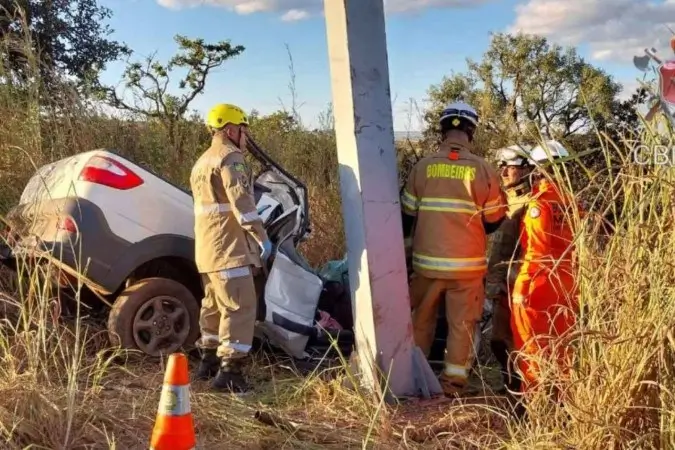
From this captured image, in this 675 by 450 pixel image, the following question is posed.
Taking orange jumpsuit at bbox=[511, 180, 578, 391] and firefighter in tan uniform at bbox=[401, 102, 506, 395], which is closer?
orange jumpsuit at bbox=[511, 180, 578, 391]

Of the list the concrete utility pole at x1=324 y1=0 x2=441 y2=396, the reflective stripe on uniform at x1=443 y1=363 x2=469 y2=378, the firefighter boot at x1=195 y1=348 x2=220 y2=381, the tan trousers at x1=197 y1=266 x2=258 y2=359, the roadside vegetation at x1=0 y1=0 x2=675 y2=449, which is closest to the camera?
the roadside vegetation at x1=0 y1=0 x2=675 y2=449

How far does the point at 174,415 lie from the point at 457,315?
2.10 metres

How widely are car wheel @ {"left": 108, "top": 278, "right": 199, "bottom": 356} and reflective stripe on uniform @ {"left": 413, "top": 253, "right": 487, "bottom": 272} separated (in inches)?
61.8

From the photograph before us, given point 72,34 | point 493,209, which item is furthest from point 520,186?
point 72,34

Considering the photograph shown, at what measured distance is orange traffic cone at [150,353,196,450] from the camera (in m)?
2.81

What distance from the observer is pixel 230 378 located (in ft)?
14.5

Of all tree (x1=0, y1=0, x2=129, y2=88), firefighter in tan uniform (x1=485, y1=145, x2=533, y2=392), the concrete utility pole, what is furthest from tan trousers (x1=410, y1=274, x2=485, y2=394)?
tree (x1=0, y1=0, x2=129, y2=88)

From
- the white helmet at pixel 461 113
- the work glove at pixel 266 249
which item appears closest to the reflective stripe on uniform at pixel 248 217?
the work glove at pixel 266 249

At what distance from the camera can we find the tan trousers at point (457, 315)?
4406 millimetres

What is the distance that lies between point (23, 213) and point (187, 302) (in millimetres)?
1163

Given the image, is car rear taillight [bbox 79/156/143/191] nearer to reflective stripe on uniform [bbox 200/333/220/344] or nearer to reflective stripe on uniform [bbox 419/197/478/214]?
reflective stripe on uniform [bbox 200/333/220/344]

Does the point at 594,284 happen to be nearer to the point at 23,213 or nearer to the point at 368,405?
the point at 368,405

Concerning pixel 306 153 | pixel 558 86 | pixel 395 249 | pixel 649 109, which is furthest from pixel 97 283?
pixel 558 86

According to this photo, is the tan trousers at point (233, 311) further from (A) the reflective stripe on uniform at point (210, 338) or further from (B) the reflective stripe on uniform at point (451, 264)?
(B) the reflective stripe on uniform at point (451, 264)
